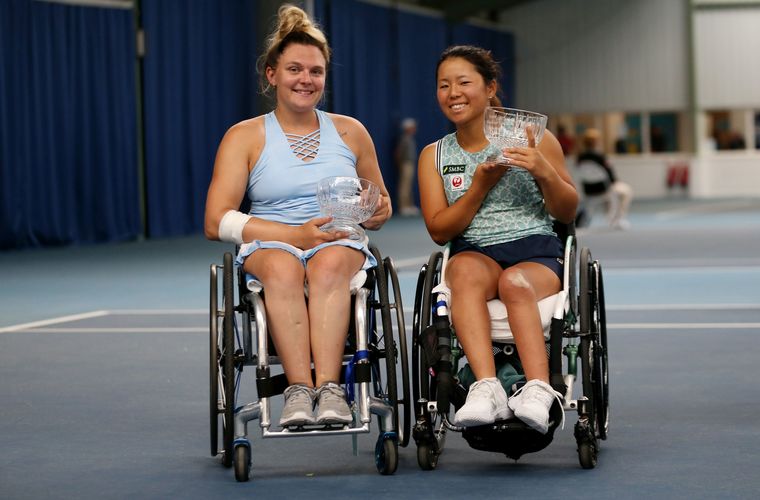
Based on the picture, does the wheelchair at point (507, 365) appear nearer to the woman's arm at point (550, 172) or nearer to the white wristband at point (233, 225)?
the woman's arm at point (550, 172)

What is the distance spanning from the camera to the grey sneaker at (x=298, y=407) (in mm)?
3459

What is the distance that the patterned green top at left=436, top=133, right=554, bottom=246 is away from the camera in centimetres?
384

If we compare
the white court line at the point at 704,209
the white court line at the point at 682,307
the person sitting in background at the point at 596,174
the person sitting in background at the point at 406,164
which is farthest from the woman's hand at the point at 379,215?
the person sitting in background at the point at 406,164

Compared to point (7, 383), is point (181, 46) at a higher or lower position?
higher

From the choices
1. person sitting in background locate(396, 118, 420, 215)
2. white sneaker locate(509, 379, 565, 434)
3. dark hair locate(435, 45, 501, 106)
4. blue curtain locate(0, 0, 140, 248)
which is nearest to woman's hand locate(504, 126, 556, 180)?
dark hair locate(435, 45, 501, 106)

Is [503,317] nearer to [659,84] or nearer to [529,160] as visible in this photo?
[529,160]

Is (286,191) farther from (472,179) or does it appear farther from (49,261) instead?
(49,261)

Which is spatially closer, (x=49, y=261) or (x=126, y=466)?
(x=126, y=466)

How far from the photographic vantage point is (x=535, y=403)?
11.3 feet

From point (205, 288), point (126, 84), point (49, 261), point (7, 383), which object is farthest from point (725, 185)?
point (7, 383)

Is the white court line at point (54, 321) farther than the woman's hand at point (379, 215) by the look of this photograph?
Yes

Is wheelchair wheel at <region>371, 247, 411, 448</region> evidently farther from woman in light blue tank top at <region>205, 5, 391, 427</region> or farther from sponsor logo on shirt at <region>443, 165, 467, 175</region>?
sponsor logo on shirt at <region>443, 165, 467, 175</region>

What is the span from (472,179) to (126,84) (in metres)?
12.1

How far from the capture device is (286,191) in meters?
3.85
